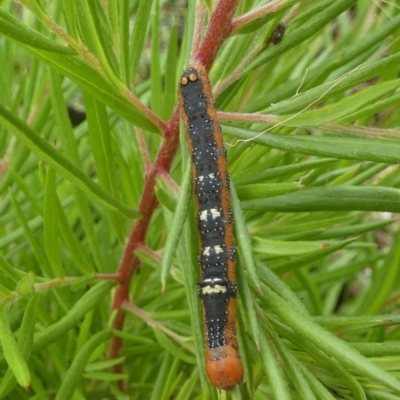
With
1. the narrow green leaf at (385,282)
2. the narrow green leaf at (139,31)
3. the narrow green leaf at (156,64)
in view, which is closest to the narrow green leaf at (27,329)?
the narrow green leaf at (139,31)

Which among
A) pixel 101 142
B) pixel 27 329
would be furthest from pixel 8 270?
pixel 101 142

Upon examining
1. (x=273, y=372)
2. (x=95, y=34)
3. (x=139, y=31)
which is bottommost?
(x=273, y=372)

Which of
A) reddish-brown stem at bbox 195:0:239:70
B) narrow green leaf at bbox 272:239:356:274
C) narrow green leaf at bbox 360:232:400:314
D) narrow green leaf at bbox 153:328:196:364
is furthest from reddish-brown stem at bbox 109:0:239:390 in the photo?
narrow green leaf at bbox 360:232:400:314

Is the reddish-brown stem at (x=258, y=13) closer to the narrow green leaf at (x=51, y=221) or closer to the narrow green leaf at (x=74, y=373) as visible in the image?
the narrow green leaf at (x=51, y=221)

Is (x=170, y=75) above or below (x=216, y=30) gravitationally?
above

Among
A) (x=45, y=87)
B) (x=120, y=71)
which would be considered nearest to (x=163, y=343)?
(x=120, y=71)

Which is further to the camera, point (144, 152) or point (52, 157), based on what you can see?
point (144, 152)

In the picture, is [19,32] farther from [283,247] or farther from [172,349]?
[172,349]
